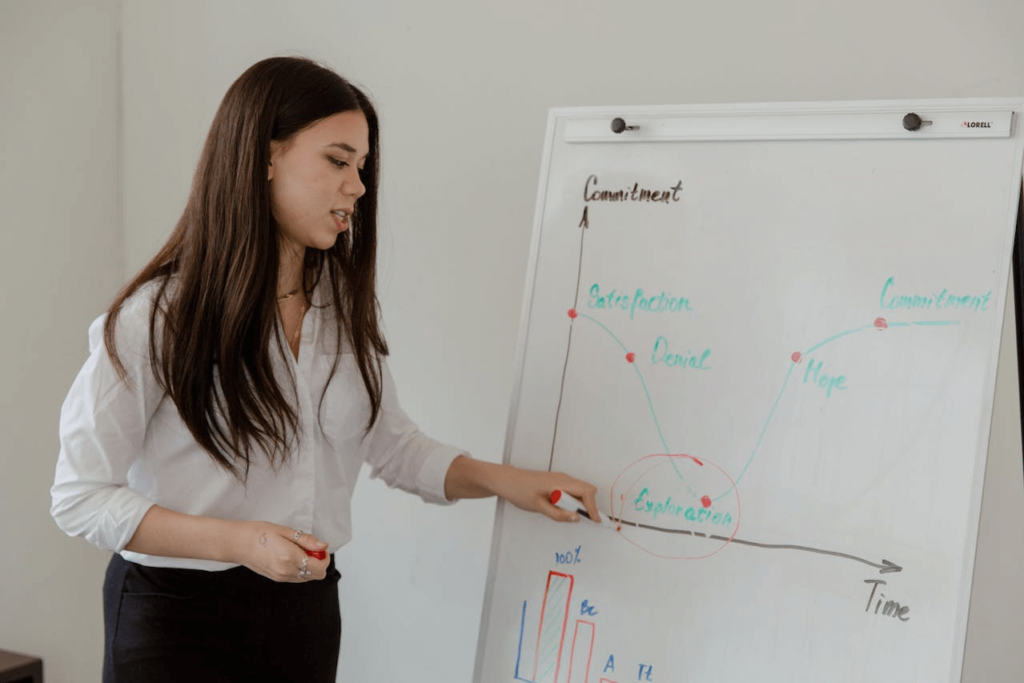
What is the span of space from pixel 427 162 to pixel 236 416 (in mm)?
1033

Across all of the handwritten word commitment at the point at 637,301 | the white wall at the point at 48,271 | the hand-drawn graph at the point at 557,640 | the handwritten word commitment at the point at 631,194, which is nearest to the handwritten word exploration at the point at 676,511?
the hand-drawn graph at the point at 557,640

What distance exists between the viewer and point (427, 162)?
87.3 inches

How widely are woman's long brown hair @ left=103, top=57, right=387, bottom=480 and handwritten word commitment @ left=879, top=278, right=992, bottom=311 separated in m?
0.80

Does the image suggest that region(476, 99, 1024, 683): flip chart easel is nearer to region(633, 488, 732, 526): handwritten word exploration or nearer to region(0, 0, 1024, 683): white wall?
region(633, 488, 732, 526): handwritten word exploration

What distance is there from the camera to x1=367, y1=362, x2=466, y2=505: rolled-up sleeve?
161cm

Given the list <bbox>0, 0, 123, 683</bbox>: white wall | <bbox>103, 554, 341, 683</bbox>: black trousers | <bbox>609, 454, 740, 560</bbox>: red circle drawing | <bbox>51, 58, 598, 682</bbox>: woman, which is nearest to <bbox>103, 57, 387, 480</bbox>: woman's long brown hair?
<bbox>51, 58, 598, 682</bbox>: woman

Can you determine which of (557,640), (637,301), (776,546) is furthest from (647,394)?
(557,640)

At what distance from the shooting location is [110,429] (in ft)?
4.13

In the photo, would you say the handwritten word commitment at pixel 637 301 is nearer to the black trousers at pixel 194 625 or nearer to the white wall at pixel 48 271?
the black trousers at pixel 194 625

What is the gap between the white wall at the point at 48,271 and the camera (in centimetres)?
234

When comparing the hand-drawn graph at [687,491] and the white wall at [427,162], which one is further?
the white wall at [427,162]

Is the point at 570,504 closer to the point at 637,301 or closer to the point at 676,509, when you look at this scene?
the point at 676,509

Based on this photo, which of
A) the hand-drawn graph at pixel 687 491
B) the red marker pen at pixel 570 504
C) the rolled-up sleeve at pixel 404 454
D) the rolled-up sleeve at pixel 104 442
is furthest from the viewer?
the rolled-up sleeve at pixel 404 454

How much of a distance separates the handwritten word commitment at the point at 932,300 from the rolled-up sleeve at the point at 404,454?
0.71 meters
